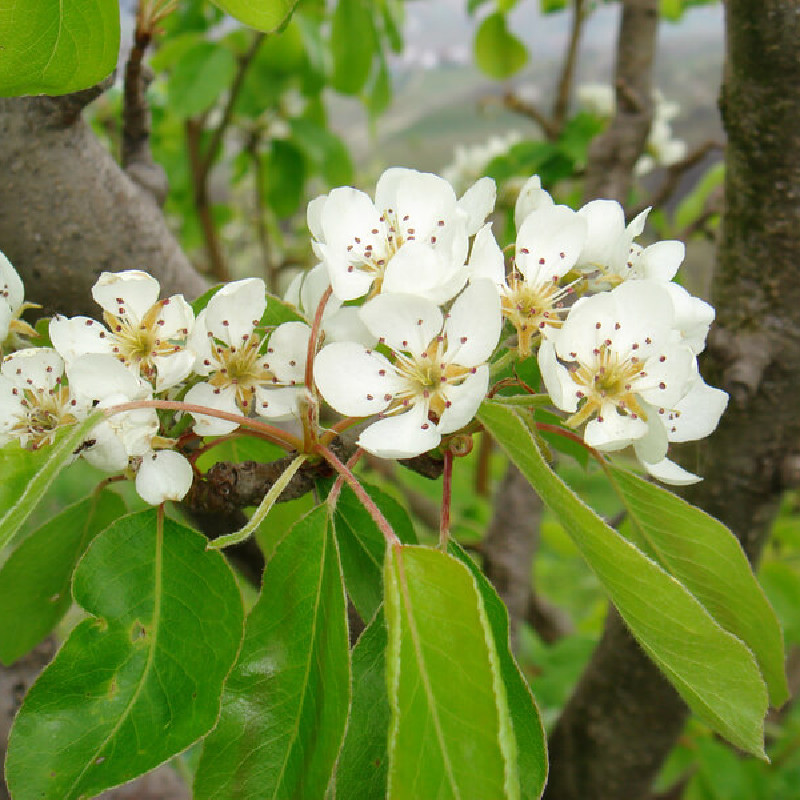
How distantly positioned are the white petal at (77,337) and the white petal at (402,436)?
0.25 meters

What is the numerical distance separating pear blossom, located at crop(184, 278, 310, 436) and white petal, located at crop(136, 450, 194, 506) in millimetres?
36

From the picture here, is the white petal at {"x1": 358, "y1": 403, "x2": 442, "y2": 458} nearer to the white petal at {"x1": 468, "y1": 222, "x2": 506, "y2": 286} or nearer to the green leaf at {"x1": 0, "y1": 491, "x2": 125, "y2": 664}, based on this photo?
the white petal at {"x1": 468, "y1": 222, "x2": 506, "y2": 286}

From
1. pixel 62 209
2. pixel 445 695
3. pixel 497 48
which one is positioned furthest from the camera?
pixel 497 48

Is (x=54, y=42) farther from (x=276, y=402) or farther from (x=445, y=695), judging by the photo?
(x=445, y=695)

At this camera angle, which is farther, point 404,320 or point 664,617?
point 404,320

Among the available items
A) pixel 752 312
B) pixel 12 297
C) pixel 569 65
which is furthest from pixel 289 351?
pixel 569 65

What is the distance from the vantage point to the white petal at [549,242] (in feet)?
2.26

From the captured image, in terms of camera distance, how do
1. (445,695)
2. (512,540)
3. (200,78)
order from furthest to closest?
(200,78), (512,540), (445,695)

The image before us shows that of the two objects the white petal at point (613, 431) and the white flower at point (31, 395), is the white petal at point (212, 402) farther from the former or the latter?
the white petal at point (613, 431)

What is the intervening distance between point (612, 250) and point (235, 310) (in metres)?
0.32

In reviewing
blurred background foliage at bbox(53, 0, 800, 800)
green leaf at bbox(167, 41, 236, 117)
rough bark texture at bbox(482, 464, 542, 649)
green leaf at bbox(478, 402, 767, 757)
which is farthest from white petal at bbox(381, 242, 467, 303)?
green leaf at bbox(167, 41, 236, 117)

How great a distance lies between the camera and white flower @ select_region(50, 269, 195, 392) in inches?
27.8

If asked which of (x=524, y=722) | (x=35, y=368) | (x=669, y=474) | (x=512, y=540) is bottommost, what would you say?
(x=512, y=540)

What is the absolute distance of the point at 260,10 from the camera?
604 mm
